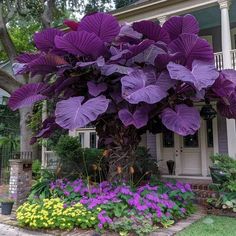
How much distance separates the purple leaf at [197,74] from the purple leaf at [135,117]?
0.94m

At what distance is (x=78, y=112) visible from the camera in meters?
5.39

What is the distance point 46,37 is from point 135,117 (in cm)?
258

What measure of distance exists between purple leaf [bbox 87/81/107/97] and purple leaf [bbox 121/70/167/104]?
683 millimetres

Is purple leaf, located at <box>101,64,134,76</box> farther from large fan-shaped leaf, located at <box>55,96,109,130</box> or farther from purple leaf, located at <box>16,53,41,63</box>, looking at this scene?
purple leaf, located at <box>16,53,41,63</box>

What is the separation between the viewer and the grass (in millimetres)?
5039

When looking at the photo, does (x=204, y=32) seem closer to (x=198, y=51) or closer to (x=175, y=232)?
(x=198, y=51)

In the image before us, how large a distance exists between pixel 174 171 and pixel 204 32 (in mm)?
4834

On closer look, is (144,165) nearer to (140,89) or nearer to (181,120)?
(181,120)

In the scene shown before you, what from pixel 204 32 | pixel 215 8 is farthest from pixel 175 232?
pixel 204 32

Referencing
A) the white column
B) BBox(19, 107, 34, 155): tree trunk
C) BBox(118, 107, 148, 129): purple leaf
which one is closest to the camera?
BBox(118, 107, 148, 129): purple leaf

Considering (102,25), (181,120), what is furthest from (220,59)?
(102,25)

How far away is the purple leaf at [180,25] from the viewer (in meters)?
6.20

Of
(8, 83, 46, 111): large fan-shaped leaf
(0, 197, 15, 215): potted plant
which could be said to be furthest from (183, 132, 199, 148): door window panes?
(0, 197, 15, 215): potted plant

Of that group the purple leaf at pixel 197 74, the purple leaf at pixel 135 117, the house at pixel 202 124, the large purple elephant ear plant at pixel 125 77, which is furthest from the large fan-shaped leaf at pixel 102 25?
the house at pixel 202 124
